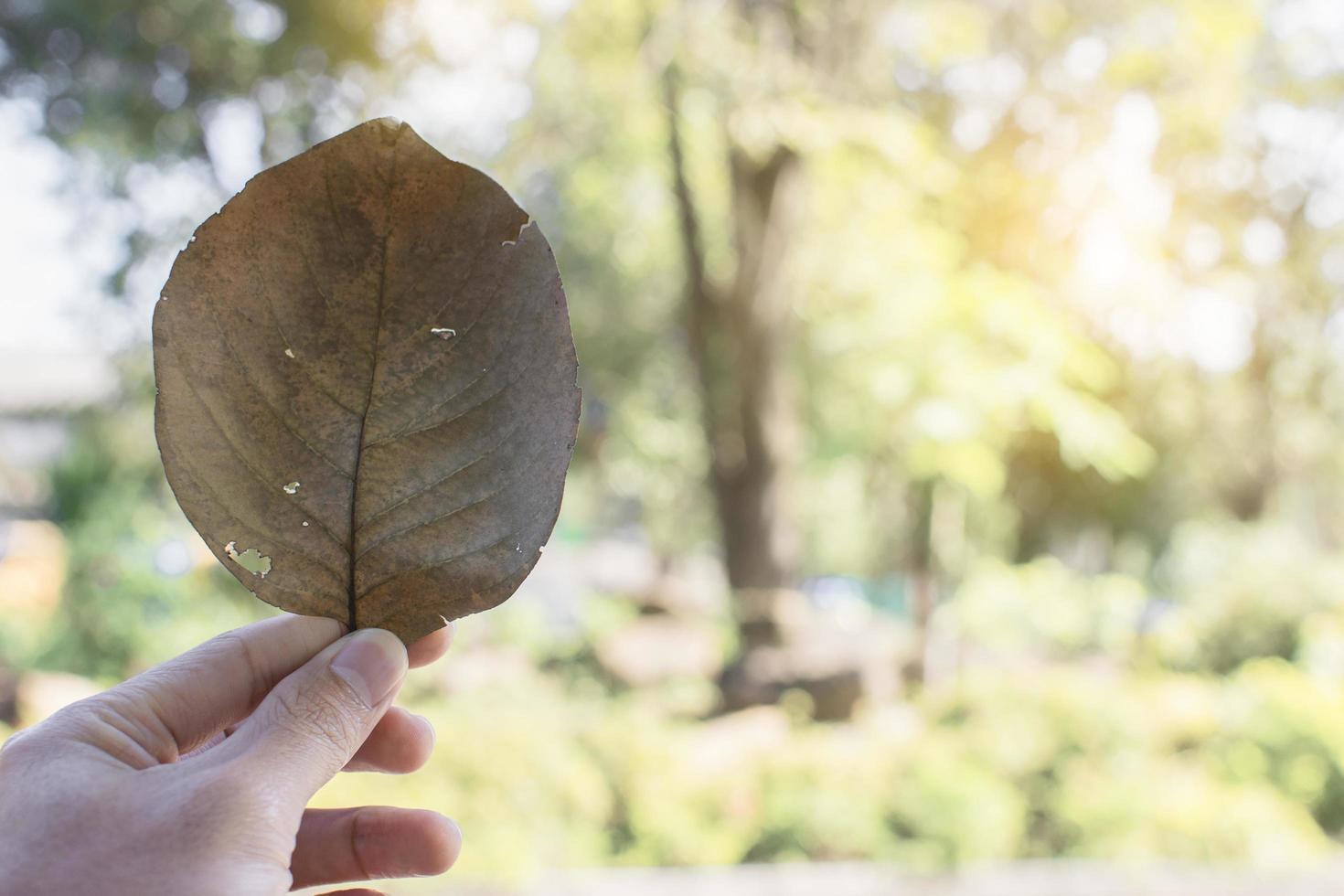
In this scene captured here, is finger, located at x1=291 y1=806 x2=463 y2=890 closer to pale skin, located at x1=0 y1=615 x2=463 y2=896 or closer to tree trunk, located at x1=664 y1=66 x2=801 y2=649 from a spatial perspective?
pale skin, located at x1=0 y1=615 x2=463 y2=896

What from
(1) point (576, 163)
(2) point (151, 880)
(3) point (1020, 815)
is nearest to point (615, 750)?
(3) point (1020, 815)

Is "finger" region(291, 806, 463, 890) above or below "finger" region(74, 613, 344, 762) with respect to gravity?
below

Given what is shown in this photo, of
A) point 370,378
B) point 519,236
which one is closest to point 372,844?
point 370,378

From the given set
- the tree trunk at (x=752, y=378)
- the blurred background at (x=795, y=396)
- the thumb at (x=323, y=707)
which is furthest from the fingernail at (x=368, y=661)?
the tree trunk at (x=752, y=378)

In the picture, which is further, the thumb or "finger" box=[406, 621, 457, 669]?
"finger" box=[406, 621, 457, 669]

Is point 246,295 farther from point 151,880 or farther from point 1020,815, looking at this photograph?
point 1020,815

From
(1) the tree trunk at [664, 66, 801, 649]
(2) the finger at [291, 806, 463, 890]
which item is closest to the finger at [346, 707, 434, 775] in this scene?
(2) the finger at [291, 806, 463, 890]

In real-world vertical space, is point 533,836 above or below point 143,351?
below

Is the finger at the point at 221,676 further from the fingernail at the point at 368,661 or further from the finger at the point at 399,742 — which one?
the finger at the point at 399,742
